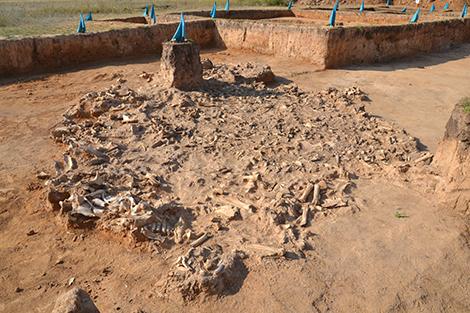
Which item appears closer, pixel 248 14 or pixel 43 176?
pixel 43 176

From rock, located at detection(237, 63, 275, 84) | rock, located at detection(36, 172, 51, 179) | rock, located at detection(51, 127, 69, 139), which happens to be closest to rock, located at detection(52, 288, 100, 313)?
rock, located at detection(36, 172, 51, 179)

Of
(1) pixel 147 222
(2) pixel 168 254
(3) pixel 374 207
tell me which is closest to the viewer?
(2) pixel 168 254

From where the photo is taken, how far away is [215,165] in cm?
493

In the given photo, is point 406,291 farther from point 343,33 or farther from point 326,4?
point 326,4

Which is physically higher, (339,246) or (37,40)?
(37,40)

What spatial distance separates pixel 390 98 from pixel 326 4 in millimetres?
17683

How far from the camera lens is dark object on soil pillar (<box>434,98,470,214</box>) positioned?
3990mm

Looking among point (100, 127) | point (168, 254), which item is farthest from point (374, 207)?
point (100, 127)

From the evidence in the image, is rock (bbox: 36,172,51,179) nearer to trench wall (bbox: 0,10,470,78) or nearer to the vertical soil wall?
trench wall (bbox: 0,10,470,78)

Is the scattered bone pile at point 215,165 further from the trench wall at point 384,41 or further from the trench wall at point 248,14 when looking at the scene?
the trench wall at point 248,14

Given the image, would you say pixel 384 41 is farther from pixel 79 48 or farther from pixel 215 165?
pixel 79 48

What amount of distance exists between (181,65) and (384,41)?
19.9 ft

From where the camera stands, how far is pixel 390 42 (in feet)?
34.4

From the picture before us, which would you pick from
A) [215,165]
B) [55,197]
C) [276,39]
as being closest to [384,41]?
[276,39]
